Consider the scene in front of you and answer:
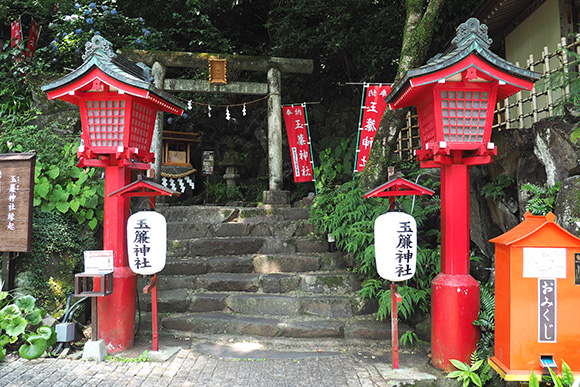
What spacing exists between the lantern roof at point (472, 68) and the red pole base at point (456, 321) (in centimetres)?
223

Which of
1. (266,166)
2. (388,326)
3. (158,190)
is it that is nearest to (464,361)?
(388,326)

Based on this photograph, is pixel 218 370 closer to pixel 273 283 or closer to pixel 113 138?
pixel 273 283

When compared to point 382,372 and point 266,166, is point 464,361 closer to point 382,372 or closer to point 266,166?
point 382,372

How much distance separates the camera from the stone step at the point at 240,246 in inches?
→ 294

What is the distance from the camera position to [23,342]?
5090 mm

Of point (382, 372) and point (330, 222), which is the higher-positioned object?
point (330, 222)

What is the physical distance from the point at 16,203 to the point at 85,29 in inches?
269

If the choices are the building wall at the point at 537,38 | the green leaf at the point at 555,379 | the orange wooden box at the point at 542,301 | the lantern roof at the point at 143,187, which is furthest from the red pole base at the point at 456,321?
the building wall at the point at 537,38

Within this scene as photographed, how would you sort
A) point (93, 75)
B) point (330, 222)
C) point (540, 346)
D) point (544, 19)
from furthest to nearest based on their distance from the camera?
1. point (544, 19)
2. point (330, 222)
3. point (93, 75)
4. point (540, 346)

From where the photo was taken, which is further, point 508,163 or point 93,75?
point 508,163

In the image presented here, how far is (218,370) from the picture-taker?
4.59 m

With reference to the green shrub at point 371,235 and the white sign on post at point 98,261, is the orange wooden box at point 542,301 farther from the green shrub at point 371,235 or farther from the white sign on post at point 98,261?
the white sign on post at point 98,261

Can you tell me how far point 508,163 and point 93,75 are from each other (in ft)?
19.0

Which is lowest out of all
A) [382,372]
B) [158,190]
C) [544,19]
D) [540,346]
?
[382,372]
